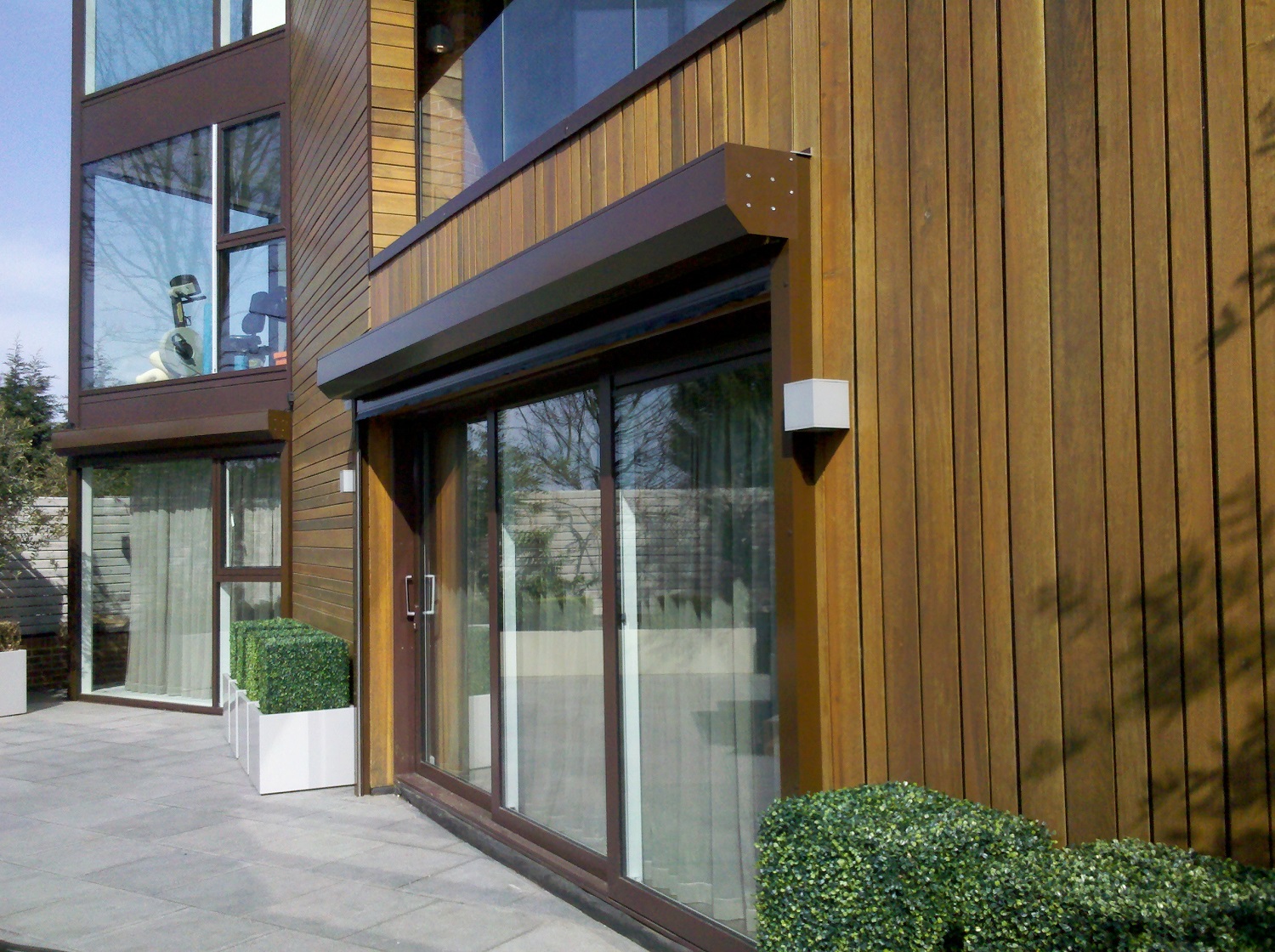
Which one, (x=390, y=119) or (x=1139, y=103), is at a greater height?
(x=390, y=119)

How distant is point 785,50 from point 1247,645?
6.70 ft

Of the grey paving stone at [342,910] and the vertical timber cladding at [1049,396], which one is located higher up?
the vertical timber cladding at [1049,396]

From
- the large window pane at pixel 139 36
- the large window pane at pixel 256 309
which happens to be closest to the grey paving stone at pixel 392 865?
the large window pane at pixel 256 309

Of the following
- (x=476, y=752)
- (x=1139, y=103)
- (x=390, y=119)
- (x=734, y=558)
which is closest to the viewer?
(x=1139, y=103)

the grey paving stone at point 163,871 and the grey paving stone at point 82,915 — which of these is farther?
the grey paving stone at point 163,871

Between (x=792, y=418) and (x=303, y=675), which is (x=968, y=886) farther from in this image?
(x=303, y=675)

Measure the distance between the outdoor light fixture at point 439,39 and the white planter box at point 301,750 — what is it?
3873 millimetres

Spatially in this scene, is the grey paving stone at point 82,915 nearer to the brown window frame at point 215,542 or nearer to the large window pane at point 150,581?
the brown window frame at point 215,542

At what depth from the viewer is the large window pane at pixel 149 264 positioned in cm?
1034

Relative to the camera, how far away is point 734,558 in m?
3.61

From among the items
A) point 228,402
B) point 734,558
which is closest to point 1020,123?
point 734,558

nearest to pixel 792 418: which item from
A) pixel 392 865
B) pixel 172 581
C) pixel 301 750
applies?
pixel 392 865

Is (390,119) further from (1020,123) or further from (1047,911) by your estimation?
(1047,911)

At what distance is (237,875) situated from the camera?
503 centimetres
